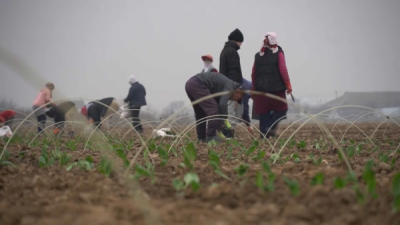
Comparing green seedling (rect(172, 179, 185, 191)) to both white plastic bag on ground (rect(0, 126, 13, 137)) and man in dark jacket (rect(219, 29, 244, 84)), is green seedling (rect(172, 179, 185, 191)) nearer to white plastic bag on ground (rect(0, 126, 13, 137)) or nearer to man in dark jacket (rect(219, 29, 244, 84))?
man in dark jacket (rect(219, 29, 244, 84))

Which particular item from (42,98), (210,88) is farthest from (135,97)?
(210,88)

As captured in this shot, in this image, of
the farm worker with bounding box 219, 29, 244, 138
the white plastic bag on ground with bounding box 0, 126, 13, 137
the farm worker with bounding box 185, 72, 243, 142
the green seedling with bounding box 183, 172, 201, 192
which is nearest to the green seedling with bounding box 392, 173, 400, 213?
the green seedling with bounding box 183, 172, 201, 192

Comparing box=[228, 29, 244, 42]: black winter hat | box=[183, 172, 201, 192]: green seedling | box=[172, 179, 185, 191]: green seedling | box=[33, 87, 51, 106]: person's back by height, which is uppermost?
box=[228, 29, 244, 42]: black winter hat

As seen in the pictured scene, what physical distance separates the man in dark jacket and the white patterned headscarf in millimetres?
536

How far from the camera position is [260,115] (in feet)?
25.0

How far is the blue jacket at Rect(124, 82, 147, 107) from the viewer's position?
11.5 meters

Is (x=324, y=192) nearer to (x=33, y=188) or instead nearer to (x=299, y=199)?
(x=299, y=199)

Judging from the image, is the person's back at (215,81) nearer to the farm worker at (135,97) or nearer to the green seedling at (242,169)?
the green seedling at (242,169)

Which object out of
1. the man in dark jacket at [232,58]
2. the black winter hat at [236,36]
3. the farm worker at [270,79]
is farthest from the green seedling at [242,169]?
the black winter hat at [236,36]

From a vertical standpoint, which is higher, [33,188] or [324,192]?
[324,192]

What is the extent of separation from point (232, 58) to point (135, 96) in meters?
4.35

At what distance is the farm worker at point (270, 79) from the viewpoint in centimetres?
731

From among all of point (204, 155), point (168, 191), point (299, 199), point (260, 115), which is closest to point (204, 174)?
point (168, 191)

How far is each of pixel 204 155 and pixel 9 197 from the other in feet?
8.58
